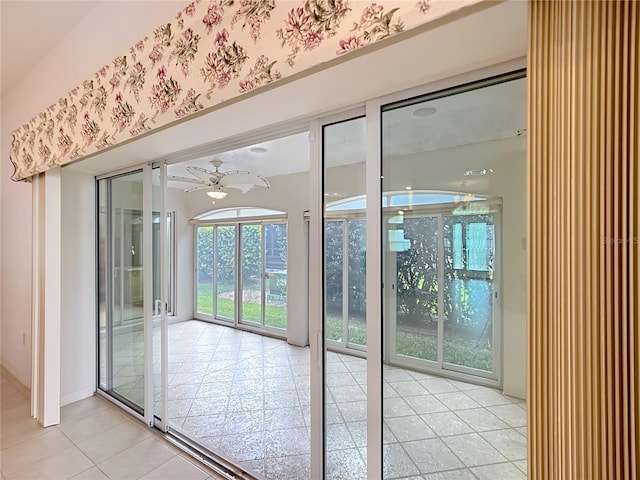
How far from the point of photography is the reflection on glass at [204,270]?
21.1 feet

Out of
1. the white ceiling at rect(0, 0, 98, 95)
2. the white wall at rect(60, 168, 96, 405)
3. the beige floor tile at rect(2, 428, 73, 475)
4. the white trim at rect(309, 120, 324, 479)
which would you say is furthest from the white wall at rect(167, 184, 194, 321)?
the white trim at rect(309, 120, 324, 479)

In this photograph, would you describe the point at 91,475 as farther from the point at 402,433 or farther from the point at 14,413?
the point at 402,433

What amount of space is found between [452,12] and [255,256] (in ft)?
18.1

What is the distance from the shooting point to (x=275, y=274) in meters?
5.71

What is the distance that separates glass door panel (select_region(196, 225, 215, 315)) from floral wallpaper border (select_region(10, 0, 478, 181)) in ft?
14.4

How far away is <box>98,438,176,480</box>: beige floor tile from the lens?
1.94 meters

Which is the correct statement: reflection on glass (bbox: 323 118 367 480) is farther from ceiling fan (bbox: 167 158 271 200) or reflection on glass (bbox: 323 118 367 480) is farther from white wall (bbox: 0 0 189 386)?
ceiling fan (bbox: 167 158 271 200)

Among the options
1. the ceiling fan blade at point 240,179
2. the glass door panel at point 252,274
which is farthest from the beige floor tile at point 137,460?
the glass door panel at point 252,274

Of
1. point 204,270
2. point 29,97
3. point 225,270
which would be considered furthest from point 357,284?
point 204,270

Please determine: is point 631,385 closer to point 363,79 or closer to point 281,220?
point 363,79

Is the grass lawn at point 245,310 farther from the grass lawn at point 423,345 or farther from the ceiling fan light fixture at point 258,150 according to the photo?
the grass lawn at point 423,345

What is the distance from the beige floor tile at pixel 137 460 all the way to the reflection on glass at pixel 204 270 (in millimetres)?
4307

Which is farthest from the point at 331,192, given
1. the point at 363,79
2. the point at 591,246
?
the point at 591,246

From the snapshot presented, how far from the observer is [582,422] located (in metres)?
0.67
